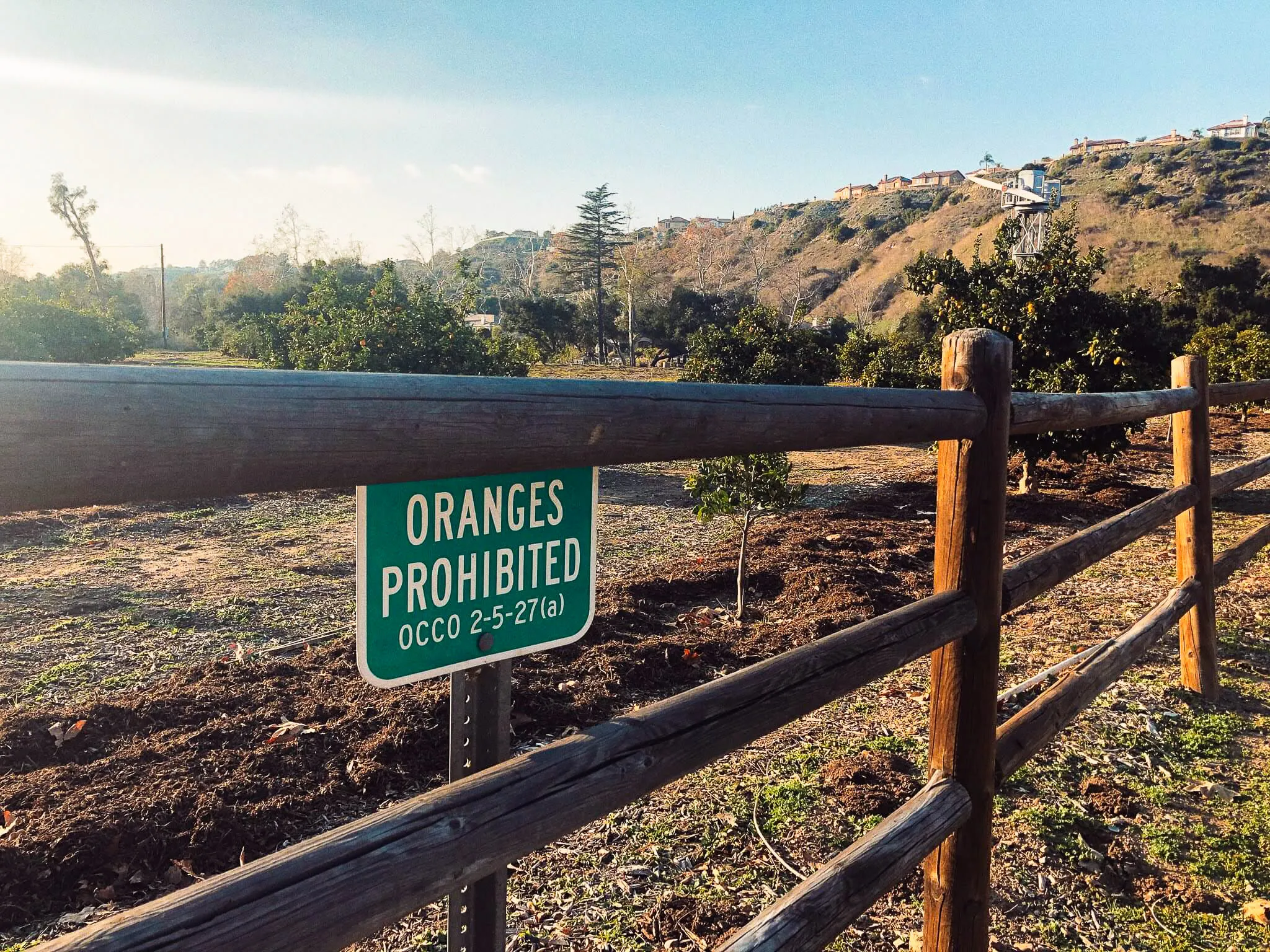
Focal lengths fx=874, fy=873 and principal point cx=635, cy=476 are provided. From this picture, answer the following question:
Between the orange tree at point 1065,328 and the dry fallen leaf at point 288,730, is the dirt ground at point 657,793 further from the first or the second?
the orange tree at point 1065,328

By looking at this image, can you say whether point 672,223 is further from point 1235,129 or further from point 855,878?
point 855,878

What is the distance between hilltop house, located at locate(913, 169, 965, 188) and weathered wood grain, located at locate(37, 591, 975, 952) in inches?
4425

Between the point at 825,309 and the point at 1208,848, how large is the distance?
71.3 metres

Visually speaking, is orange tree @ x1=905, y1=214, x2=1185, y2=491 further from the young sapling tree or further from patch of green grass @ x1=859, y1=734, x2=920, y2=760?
patch of green grass @ x1=859, y1=734, x2=920, y2=760

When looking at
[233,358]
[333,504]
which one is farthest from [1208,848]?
[233,358]

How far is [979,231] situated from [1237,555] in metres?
73.4

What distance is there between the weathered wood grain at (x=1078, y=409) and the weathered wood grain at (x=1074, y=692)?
82 centimetres

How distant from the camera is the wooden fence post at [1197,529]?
406 cm

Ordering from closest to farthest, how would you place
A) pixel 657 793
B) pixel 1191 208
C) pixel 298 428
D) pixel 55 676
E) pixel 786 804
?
1. pixel 298 428
2. pixel 786 804
3. pixel 657 793
4. pixel 55 676
5. pixel 1191 208

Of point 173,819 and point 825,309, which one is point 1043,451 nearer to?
point 173,819

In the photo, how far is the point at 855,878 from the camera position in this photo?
1736mm

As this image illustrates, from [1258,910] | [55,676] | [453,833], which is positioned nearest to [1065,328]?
[1258,910]

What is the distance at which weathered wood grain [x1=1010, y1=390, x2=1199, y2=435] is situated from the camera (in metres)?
2.26

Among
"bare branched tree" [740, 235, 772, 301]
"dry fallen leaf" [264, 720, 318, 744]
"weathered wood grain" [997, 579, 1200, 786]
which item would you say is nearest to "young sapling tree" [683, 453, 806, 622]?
"weathered wood grain" [997, 579, 1200, 786]
